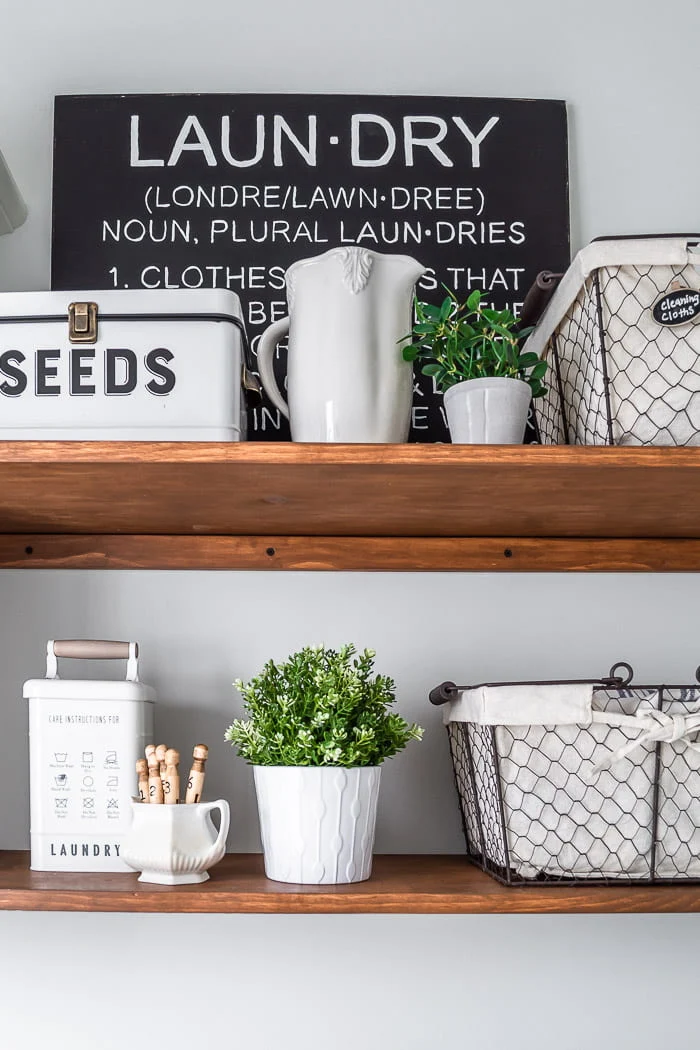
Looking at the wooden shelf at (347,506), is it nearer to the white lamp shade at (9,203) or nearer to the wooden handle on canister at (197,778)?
the wooden handle on canister at (197,778)

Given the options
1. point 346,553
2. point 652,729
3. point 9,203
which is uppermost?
point 9,203

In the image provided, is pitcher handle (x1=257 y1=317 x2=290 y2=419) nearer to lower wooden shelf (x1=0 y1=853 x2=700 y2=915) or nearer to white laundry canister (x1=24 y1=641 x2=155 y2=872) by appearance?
white laundry canister (x1=24 y1=641 x2=155 y2=872)

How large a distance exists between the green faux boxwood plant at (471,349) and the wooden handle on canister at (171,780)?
40 cm

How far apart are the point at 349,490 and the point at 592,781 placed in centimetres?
32

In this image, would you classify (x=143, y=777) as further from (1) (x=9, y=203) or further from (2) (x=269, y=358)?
(1) (x=9, y=203)

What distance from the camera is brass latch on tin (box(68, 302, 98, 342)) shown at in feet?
3.01

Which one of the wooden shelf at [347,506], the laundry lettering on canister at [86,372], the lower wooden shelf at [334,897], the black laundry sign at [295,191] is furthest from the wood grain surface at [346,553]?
the lower wooden shelf at [334,897]

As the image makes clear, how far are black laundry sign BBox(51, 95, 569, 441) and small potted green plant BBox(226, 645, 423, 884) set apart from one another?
347 mm

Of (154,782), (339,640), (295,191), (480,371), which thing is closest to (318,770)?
(154,782)

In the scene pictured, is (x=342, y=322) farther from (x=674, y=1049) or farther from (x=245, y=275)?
(x=674, y=1049)

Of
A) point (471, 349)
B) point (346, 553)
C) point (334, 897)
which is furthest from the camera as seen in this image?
point (346, 553)

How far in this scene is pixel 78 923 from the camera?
108 centimetres

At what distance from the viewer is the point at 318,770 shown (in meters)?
0.87

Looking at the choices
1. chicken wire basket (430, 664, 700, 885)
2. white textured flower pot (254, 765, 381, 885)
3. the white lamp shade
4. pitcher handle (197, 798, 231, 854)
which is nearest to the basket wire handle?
chicken wire basket (430, 664, 700, 885)
